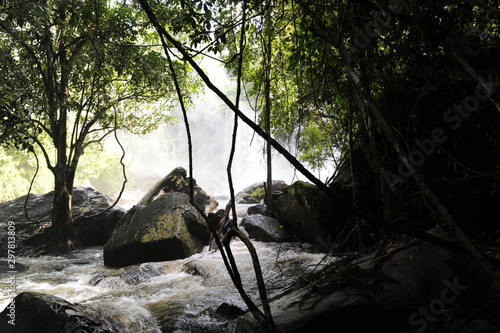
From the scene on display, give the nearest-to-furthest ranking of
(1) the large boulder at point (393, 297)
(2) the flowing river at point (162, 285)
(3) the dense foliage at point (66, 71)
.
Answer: (1) the large boulder at point (393, 297)
(2) the flowing river at point (162, 285)
(3) the dense foliage at point (66, 71)

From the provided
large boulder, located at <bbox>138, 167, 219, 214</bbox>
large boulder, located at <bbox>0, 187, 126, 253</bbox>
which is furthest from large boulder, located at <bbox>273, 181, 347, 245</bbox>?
large boulder, located at <bbox>138, 167, 219, 214</bbox>

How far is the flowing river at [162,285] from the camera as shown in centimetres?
386

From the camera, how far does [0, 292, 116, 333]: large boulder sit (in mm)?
3070

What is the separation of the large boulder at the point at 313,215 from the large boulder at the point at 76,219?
5.13 m

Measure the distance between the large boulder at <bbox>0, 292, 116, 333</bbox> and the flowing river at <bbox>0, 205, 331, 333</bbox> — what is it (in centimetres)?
49

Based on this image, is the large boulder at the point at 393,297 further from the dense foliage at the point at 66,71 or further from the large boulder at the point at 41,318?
the dense foliage at the point at 66,71

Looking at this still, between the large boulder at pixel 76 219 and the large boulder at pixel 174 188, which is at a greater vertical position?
the large boulder at pixel 174 188

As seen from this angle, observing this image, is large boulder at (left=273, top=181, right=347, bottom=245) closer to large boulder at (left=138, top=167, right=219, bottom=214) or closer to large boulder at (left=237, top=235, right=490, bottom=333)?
large boulder at (left=237, top=235, right=490, bottom=333)

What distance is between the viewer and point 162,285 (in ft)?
17.6

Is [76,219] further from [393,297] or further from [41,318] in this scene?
[393,297]

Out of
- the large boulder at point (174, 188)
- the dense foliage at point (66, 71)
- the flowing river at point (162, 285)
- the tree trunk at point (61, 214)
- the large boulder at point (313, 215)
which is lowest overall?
the flowing river at point (162, 285)

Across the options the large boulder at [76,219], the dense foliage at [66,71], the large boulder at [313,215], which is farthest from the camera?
the large boulder at [76,219]

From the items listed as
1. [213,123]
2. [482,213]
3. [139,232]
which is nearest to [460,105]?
[482,213]

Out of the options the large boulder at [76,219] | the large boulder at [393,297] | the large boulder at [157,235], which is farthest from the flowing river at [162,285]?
the large boulder at [76,219]
